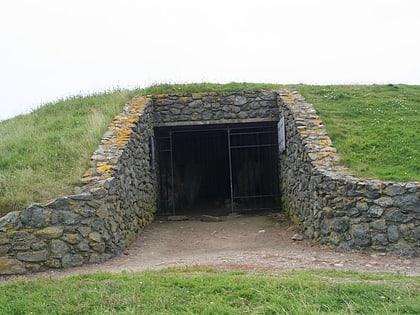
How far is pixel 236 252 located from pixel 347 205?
208 cm

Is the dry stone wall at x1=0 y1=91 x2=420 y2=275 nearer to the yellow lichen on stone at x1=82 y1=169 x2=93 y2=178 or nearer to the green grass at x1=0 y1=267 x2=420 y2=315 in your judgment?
the yellow lichen on stone at x1=82 y1=169 x2=93 y2=178

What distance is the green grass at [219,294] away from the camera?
4.88 metres

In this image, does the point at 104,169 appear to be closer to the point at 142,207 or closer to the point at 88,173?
the point at 88,173

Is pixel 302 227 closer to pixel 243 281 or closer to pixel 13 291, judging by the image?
pixel 243 281

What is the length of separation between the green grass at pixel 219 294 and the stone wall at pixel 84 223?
1.32 m

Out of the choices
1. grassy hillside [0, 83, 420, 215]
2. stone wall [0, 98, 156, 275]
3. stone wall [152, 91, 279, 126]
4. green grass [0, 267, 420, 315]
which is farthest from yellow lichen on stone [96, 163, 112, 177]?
stone wall [152, 91, 279, 126]

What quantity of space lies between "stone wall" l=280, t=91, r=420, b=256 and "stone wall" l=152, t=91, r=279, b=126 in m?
2.62

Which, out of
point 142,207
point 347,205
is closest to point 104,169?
point 142,207

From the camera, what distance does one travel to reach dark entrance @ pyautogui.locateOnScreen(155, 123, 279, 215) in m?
14.1

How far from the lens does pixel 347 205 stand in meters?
8.27

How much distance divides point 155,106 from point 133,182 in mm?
3331

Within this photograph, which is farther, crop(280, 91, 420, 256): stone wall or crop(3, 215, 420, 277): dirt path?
crop(280, 91, 420, 256): stone wall

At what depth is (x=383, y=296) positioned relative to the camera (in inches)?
200

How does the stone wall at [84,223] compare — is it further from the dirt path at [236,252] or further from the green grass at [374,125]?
the green grass at [374,125]
